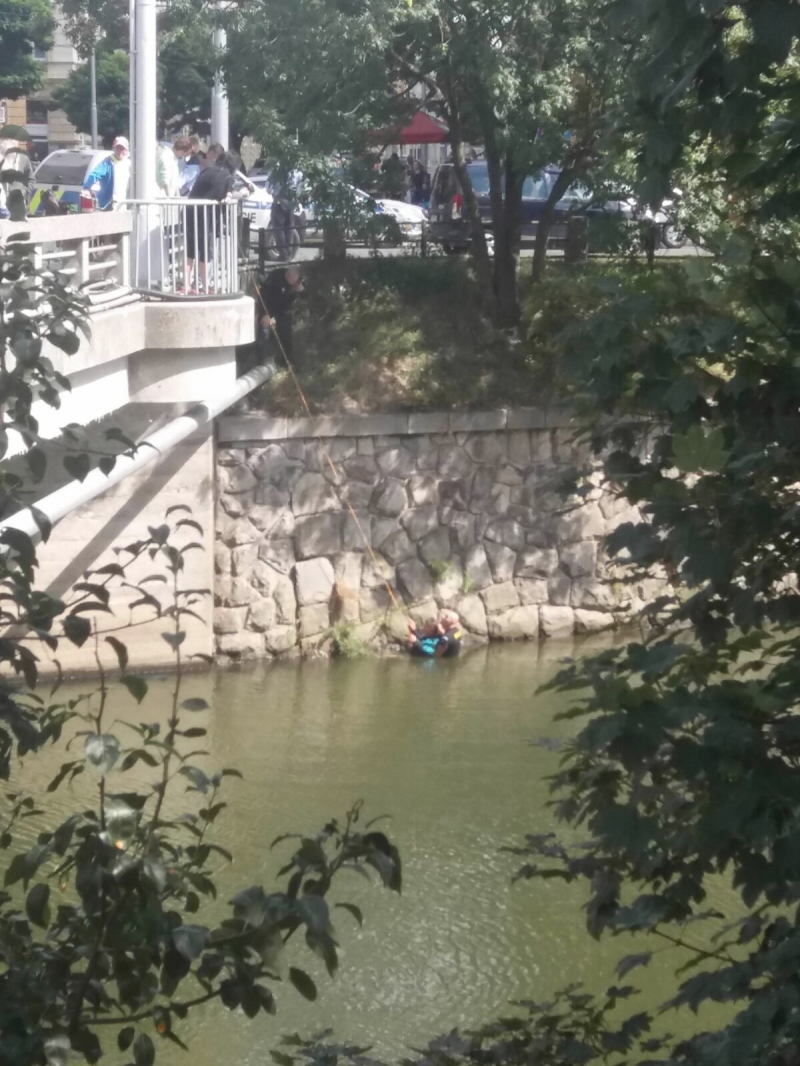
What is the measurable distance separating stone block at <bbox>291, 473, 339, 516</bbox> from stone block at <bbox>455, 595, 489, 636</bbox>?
1265mm

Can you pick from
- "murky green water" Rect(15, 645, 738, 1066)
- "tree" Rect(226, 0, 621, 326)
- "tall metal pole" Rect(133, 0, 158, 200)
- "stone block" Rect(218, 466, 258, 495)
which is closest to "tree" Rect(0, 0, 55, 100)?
"tree" Rect(226, 0, 621, 326)

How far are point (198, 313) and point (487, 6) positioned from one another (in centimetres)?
327

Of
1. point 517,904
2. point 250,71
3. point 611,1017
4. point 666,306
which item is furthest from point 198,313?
point 666,306

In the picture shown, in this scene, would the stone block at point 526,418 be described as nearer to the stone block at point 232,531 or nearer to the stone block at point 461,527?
the stone block at point 461,527

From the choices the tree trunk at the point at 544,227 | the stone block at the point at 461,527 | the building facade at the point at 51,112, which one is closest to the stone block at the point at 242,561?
the stone block at the point at 461,527

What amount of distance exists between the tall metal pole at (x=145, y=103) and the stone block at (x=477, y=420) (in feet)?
9.80

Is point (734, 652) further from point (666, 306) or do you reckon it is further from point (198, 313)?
point (198, 313)

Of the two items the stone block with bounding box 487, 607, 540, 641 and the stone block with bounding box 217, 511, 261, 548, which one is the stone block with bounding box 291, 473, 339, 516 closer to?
the stone block with bounding box 217, 511, 261, 548

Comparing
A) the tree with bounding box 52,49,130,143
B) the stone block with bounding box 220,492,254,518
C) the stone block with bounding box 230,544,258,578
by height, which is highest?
the tree with bounding box 52,49,130,143

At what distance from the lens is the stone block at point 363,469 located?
37.7 feet

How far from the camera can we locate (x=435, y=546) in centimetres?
1166

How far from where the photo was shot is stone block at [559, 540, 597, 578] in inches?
472

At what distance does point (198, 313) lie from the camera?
9492mm

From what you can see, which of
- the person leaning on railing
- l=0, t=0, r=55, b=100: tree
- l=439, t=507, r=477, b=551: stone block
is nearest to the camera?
the person leaning on railing
